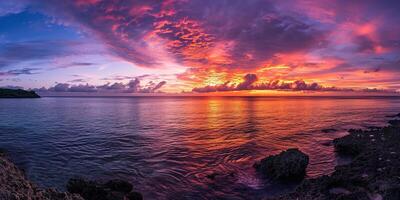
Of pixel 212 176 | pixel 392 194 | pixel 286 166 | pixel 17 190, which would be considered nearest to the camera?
pixel 17 190

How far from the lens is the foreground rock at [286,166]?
63.6 ft

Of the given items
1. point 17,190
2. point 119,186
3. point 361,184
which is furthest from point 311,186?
point 17,190

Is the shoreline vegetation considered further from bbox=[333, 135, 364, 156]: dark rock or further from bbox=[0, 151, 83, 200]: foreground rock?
bbox=[333, 135, 364, 156]: dark rock

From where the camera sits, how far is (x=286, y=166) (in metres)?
19.5

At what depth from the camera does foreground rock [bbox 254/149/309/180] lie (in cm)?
1939

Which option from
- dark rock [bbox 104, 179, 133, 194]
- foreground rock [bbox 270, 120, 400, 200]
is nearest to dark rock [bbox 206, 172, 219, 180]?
dark rock [bbox 104, 179, 133, 194]

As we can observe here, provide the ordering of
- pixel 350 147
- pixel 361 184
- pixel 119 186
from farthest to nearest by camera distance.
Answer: pixel 350 147
pixel 119 186
pixel 361 184

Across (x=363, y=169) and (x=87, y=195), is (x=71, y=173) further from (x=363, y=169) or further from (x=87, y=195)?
(x=363, y=169)

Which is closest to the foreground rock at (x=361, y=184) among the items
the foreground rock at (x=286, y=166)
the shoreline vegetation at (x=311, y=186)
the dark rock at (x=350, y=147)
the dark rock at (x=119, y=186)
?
the shoreline vegetation at (x=311, y=186)

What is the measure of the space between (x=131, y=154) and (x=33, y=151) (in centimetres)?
1233

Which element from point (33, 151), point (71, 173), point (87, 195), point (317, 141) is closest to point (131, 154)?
point (71, 173)

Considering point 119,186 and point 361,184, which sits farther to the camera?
point 119,186

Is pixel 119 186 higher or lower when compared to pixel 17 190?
lower

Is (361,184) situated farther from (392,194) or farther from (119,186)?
(119,186)
